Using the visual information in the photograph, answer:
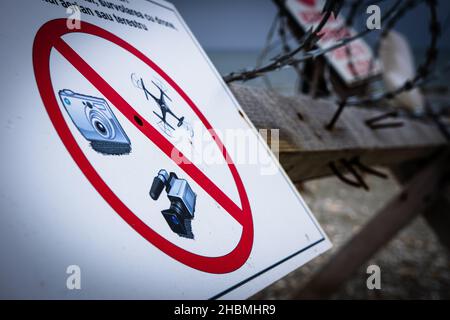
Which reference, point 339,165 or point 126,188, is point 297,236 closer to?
Result: point 126,188

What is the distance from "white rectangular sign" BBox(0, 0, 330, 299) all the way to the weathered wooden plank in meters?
0.08

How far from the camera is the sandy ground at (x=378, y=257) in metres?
2.06

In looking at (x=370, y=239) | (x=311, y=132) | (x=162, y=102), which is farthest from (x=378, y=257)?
(x=162, y=102)

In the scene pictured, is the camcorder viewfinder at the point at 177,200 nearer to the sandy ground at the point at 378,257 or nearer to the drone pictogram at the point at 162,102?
the drone pictogram at the point at 162,102

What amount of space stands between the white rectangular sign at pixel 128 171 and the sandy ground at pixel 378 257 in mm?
878

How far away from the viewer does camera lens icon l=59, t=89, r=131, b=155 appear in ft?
1.15

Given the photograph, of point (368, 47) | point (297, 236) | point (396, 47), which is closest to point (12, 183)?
point (297, 236)

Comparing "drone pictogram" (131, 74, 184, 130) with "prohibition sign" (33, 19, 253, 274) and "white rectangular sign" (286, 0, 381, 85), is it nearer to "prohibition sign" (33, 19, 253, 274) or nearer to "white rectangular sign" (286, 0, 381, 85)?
"prohibition sign" (33, 19, 253, 274)

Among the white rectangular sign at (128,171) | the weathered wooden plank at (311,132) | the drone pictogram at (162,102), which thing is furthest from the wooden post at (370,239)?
the drone pictogram at (162,102)

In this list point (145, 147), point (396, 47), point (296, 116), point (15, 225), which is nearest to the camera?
point (15, 225)

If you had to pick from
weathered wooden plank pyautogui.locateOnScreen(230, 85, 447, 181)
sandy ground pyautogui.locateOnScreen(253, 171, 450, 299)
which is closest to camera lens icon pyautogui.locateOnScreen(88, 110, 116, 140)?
weathered wooden plank pyautogui.locateOnScreen(230, 85, 447, 181)

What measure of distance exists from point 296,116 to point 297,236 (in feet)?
0.92

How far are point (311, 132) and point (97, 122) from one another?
426 mm

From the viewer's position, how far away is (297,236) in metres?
0.47
